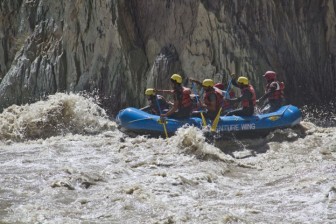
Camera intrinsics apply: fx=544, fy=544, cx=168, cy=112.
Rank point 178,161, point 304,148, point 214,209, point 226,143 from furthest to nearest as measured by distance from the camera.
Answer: point 226,143
point 304,148
point 178,161
point 214,209

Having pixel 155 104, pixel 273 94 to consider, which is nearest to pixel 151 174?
pixel 155 104

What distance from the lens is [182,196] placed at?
23.4ft

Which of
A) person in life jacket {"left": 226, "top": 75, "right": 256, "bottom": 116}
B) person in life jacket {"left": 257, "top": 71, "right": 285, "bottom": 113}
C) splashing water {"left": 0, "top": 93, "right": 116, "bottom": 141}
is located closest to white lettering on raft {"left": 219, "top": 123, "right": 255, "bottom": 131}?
person in life jacket {"left": 226, "top": 75, "right": 256, "bottom": 116}

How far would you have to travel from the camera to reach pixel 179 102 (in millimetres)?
11023

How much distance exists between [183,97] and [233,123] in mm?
1148

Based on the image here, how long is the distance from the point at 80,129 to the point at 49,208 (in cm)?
575

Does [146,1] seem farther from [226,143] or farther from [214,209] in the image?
[214,209]

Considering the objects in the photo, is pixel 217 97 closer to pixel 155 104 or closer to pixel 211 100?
pixel 211 100

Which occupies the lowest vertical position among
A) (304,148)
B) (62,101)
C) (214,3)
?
(304,148)

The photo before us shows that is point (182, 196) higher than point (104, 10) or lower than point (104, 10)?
lower

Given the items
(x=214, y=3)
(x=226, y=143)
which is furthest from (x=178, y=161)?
(x=214, y=3)

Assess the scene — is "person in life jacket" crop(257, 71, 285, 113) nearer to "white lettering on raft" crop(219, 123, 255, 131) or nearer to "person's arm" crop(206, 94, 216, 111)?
"white lettering on raft" crop(219, 123, 255, 131)

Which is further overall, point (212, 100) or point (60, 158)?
point (212, 100)

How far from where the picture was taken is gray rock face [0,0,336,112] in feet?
45.4
